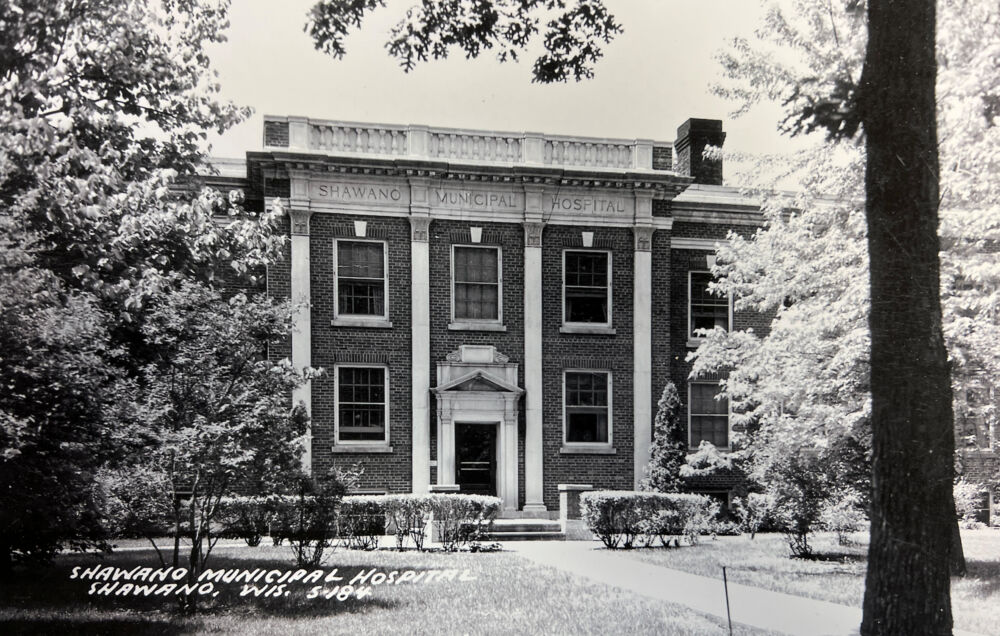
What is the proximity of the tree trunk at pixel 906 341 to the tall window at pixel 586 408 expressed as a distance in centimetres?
1556

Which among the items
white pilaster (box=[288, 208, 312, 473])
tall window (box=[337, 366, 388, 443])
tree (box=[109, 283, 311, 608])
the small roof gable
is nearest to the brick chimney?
the small roof gable

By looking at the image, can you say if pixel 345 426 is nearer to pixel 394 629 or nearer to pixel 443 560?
pixel 443 560

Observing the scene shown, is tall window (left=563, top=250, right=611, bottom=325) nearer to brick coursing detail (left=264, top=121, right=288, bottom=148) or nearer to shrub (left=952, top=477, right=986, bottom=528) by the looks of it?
brick coursing detail (left=264, top=121, right=288, bottom=148)

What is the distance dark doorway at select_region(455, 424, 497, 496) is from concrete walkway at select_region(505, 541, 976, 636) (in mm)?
5651

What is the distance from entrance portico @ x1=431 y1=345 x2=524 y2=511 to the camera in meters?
21.0

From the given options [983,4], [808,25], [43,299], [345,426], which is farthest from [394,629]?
[345,426]

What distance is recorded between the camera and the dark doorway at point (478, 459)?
2156cm

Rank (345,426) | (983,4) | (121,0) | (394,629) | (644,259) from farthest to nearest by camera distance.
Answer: (644,259) < (345,426) < (121,0) < (394,629) < (983,4)

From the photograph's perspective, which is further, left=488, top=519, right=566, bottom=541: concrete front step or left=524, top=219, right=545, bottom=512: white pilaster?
left=524, top=219, right=545, bottom=512: white pilaster

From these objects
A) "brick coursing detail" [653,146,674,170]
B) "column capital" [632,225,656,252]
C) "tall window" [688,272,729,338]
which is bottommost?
"tall window" [688,272,729,338]

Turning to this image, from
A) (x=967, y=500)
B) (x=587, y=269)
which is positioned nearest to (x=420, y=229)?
(x=587, y=269)

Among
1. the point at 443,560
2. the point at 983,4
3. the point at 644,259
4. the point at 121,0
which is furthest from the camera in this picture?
the point at 644,259

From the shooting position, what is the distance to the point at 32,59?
9.12 metres

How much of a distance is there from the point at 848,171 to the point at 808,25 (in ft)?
4.38
